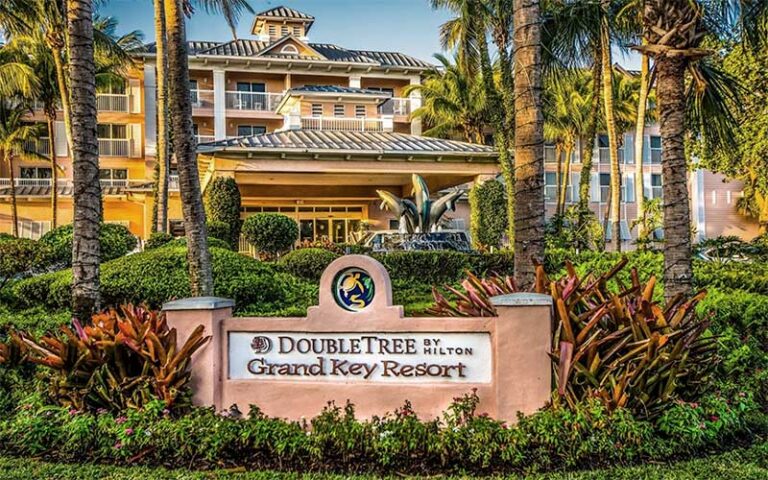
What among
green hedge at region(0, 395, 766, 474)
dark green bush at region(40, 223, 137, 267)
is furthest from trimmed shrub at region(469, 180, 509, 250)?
green hedge at region(0, 395, 766, 474)

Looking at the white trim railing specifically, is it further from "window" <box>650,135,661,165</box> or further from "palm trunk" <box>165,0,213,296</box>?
"window" <box>650,135,661,165</box>

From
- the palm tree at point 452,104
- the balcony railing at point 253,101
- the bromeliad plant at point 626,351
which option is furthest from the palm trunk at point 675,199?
the balcony railing at point 253,101

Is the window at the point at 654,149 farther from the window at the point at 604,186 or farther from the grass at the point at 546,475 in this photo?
A: the grass at the point at 546,475

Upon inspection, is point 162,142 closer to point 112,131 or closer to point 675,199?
point 675,199

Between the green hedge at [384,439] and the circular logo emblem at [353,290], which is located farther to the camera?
the circular logo emblem at [353,290]

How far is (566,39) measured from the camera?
19016 mm

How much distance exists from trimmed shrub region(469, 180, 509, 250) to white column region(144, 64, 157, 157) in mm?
20267

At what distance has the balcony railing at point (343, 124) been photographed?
94.9 ft

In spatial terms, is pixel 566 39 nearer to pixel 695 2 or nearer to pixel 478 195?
pixel 478 195

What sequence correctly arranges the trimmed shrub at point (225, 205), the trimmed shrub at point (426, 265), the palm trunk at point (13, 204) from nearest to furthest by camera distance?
1. the trimmed shrub at point (426, 265)
2. the trimmed shrub at point (225, 205)
3. the palm trunk at point (13, 204)

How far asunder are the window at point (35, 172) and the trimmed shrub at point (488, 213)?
1015 inches

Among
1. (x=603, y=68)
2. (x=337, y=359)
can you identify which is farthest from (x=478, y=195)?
(x=337, y=359)

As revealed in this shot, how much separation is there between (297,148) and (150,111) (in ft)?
59.4

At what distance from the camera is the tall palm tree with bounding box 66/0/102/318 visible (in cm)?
747
